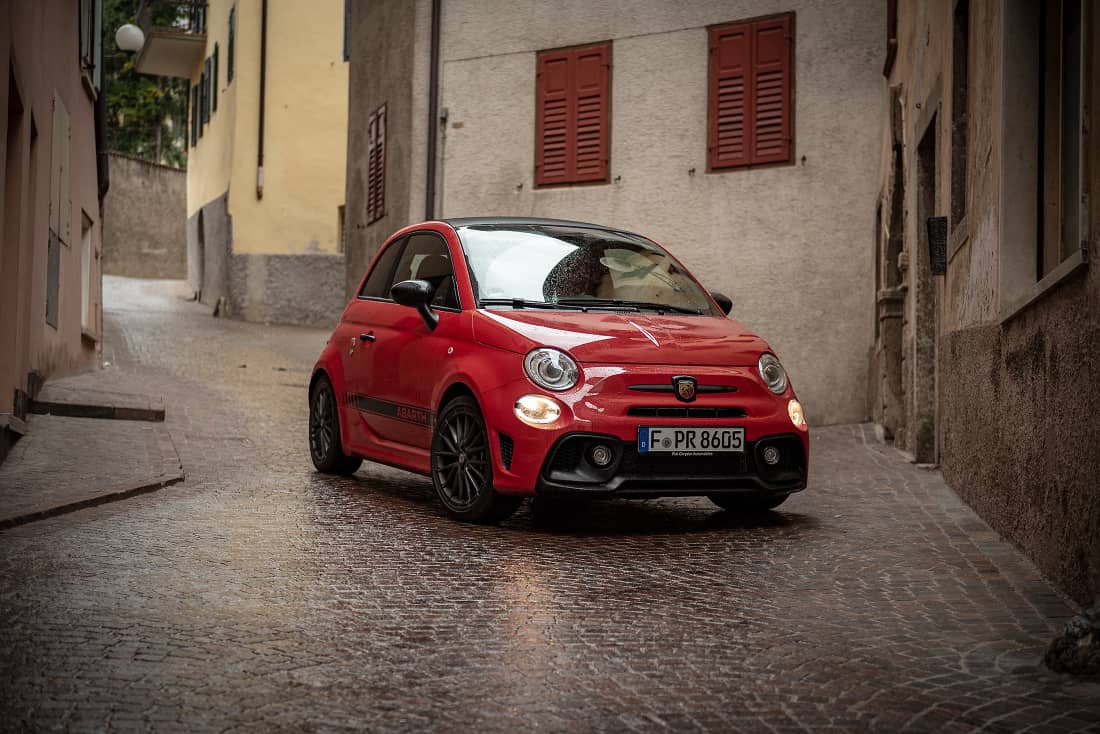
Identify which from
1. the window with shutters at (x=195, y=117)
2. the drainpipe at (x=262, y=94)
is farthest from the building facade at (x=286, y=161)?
the window with shutters at (x=195, y=117)

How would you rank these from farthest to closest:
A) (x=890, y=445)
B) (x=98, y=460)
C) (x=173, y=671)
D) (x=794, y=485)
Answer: (x=890, y=445) → (x=98, y=460) → (x=794, y=485) → (x=173, y=671)

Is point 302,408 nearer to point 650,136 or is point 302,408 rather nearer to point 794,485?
point 650,136

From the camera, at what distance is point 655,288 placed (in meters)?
8.17

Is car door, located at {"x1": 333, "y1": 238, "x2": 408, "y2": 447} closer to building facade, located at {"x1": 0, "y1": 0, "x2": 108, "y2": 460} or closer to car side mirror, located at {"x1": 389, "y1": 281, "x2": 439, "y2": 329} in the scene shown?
car side mirror, located at {"x1": 389, "y1": 281, "x2": 439, "y2": 329}

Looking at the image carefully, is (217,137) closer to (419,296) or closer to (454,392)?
(419,296)

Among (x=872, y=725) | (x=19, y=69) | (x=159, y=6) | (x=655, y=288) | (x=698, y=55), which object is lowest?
(x=872, y=725)

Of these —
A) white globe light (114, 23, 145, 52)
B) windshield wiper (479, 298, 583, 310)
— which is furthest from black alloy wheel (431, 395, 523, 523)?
white globe light (114, 23, 145, 52)

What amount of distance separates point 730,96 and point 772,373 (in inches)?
349

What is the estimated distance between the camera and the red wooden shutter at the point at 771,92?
15.5 meters

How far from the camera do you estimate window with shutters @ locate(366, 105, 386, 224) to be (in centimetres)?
2058

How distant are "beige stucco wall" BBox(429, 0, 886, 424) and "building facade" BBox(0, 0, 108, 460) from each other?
4.71 meters

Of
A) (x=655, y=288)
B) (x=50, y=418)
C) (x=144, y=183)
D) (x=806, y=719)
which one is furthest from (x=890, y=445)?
(x=144, y=183)

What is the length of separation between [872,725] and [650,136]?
13.1m

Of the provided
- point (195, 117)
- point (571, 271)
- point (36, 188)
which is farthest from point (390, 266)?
point (195, 117)
